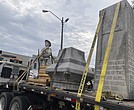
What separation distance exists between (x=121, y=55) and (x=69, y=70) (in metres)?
1.40

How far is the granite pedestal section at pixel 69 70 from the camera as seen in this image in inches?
198

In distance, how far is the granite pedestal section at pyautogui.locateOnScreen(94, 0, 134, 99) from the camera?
412 centimetres

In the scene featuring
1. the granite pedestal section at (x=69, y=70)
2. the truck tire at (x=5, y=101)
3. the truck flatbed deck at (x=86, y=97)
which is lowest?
the truck tire at (x=5, y=101)

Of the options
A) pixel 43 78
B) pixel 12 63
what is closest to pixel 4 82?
pixel 12 63

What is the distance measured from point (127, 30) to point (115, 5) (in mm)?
865

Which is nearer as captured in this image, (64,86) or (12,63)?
(64,86)

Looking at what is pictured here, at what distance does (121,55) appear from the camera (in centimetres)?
429

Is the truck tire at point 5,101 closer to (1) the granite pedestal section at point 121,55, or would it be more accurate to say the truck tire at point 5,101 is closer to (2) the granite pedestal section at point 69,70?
(2) the granite pedestal section at point 69,70

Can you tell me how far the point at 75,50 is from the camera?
223 inches

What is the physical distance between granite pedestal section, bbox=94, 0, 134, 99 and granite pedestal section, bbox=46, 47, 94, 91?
0.62m

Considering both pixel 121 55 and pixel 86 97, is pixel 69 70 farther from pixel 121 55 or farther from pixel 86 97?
pixel 86 97

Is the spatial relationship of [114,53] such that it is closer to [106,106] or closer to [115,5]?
[115,5]

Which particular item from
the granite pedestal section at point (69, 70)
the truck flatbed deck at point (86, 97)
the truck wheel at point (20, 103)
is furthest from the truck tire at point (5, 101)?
the granite pedestal section at point (69, 70)

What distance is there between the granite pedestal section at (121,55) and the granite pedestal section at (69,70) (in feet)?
2.04
